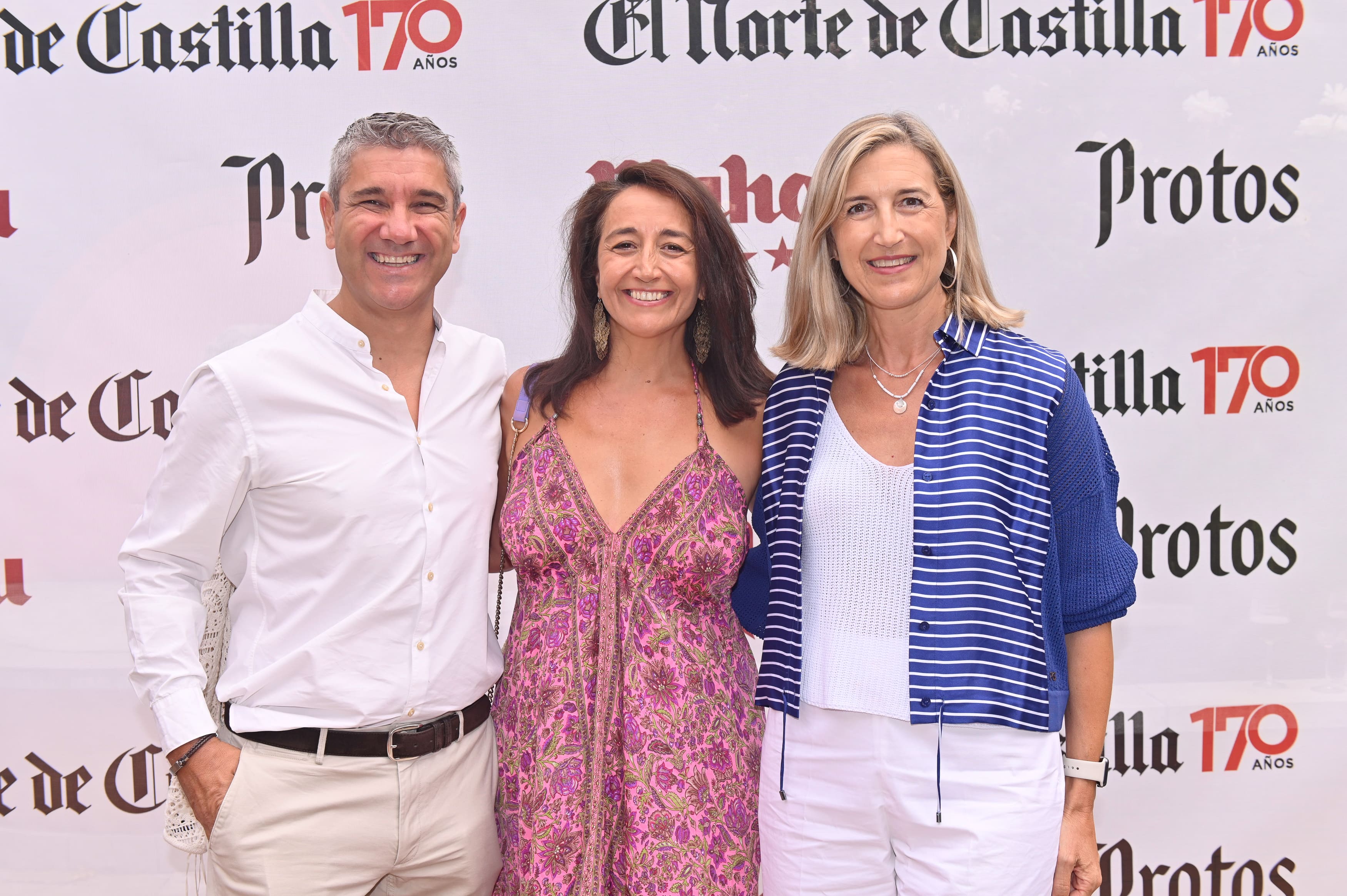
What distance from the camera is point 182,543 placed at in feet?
6.23

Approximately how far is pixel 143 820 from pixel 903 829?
2.32 m

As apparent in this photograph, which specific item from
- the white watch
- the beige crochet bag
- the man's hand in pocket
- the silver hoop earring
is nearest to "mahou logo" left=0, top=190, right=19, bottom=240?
the beige crochet bag

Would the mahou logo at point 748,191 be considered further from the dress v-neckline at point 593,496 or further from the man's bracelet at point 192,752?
the man's bracelet at point 192,752

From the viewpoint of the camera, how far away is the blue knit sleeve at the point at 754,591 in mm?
2129

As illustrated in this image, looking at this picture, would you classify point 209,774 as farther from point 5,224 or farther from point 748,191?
point 748,191

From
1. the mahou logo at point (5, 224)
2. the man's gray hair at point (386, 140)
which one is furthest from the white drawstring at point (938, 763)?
the mahou logo at point (5, 224)

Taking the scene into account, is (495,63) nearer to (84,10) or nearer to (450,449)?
(84,10)

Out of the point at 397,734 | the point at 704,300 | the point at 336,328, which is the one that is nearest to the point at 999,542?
the point at 704,300

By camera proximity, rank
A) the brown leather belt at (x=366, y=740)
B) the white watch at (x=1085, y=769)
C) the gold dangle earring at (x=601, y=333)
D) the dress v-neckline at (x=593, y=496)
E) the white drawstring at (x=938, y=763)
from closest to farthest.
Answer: the white drawstring at (x=938, y=763) → the white watch at (x=1085, y=769) → the brown leather belt at (x=366, y=740) → the dress v-neckline at (x=593, y=496) → the gold dangle earring at (x=601, y=333)

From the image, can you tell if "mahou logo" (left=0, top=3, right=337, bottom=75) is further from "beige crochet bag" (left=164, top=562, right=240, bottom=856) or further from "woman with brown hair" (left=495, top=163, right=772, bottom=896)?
"beige crochet bag" (left=164, top=562, right=240, bottom=856)

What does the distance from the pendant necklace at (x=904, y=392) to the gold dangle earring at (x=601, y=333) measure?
595 millimetres

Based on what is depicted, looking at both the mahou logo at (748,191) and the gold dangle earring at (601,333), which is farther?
the mahou logo at (748,191)

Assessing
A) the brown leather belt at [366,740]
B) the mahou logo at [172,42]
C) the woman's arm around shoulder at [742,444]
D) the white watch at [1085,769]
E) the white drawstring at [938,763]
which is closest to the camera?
the white drawstring at [938,763]

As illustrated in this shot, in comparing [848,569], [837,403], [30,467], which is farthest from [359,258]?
[30,467]
